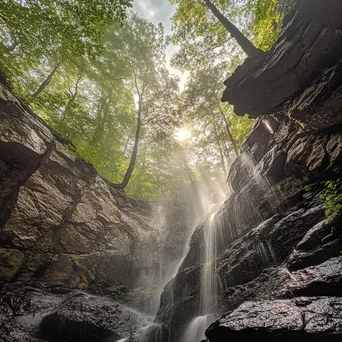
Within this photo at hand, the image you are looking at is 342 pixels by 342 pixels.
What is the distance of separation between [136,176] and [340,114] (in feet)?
55.2

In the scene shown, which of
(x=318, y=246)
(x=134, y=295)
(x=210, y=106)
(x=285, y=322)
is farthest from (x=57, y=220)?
(x=210, y=106)

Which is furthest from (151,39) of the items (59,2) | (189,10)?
Answer: (59,2)

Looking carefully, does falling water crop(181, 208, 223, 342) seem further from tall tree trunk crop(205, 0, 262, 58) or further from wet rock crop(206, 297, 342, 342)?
tall tree trunk crop(205, 0, 262, 58)

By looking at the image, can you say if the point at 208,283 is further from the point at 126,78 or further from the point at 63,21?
the point at 126,78

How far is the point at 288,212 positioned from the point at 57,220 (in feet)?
34.7

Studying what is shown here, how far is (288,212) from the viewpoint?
7.38 meters

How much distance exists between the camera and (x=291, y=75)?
24.3 ft

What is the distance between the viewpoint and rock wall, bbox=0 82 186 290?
27.8 feet

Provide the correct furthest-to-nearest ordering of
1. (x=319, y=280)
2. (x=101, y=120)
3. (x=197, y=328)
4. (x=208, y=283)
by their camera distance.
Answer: (x=101, y=120)
(x=208, y=283)
(x=197, y=328)
(x=319, y=280)

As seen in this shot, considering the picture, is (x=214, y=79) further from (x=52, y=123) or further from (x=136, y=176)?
(x=52, y=123)

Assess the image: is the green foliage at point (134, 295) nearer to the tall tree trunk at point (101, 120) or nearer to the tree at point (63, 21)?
the tall tree trunk at point (101, 120)

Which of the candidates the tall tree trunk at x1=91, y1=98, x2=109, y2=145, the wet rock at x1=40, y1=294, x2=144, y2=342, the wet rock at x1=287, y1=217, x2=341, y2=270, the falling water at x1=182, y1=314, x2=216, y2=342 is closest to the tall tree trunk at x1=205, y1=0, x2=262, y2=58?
the wet rock at x1=287, y1=217, x2=341, y2=270

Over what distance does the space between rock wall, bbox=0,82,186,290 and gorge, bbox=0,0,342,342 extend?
53mm

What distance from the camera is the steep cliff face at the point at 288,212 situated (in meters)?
3.99
